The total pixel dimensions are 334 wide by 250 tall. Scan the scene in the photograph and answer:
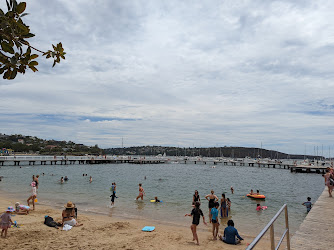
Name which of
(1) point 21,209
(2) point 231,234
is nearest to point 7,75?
(2) point 231,234

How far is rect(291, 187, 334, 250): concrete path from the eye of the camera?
16.9ft

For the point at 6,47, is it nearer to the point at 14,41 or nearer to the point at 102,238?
the point at 14,41

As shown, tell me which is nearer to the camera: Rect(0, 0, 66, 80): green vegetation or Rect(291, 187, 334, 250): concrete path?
Rect(0, 0, 66, 80): green vegetation

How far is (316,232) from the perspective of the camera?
6.01 meters

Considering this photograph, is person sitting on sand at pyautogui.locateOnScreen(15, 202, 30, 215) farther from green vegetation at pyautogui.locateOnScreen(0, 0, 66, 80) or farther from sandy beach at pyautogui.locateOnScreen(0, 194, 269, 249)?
green vegetation at pyautogui.locateOnScreen(0, 0, 66, 80)

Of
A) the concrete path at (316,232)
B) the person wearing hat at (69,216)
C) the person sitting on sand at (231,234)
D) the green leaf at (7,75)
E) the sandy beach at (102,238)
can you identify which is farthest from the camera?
the person wearing hat at (69,216)

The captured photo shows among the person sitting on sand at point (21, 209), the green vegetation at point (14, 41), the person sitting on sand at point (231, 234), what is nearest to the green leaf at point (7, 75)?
the green vegetation at point (14, 41)

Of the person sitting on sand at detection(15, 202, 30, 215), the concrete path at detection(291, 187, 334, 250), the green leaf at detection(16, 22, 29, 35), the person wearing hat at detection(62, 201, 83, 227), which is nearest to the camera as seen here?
the green leaf at detection(16, 22, 29, 35)

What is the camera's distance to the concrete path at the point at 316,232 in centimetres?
516

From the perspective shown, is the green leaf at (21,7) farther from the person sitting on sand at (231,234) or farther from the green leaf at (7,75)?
the person sitting on sand at (231,234)

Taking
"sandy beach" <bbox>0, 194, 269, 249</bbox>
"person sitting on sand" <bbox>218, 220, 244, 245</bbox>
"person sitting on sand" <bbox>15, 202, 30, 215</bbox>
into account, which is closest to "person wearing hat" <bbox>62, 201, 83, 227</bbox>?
"sandy beach" <bbox>0, 194, 269, 249</bbox>

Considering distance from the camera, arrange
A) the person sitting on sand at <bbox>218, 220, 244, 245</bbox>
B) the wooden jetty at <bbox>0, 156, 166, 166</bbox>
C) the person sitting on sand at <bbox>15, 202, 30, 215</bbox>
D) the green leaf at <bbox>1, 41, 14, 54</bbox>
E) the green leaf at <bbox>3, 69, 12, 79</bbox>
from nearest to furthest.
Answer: the green leaf at <bbox>1, 41, 14, 54</bbox>, the green leaf at <bbox>3, 69, 12, 79</bbox>, the person sitting on sand at <bbox>218, 220, 244, 245</bbox>, the person sitting on sand at <bbox>15, 202, 30, 215</bbox>, the wooden jetty at <bbox>0, 156, 166, 166</bbox>

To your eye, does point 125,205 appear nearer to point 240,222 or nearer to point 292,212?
point 240,222

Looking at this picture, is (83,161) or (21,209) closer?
(21,209)
